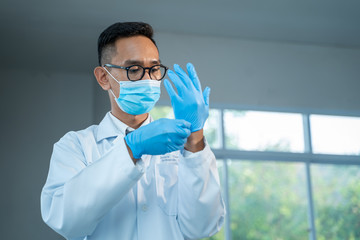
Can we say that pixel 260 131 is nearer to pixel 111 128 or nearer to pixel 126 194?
pixel 111 128

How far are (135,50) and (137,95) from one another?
Result: 0.14m

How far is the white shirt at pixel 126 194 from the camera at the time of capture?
1.13 m

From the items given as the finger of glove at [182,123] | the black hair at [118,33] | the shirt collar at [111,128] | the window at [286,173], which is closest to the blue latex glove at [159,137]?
the finger of glove at [182,123]

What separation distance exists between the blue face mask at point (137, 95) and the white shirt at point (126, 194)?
16 cm

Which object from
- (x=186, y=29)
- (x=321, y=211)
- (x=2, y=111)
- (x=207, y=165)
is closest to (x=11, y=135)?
(x=2, y=111)

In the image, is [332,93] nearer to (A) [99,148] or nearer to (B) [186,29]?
(B) [186,29]

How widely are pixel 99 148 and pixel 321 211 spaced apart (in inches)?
138

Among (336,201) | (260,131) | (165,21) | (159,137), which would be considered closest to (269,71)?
(260,131)

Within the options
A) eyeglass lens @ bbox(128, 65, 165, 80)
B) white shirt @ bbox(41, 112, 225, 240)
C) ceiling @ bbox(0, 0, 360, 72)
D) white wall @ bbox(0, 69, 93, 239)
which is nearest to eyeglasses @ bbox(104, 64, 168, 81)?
eyeglass lens @ bbox(128, 65, 165, 80)

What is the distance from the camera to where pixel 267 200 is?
433 centimetres

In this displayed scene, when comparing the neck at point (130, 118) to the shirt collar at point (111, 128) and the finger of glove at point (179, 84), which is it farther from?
the finger of glove at point (179, 84)

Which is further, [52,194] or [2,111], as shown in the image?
[2,111]

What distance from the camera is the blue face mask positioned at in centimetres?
148

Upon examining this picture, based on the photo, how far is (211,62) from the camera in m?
4.22
